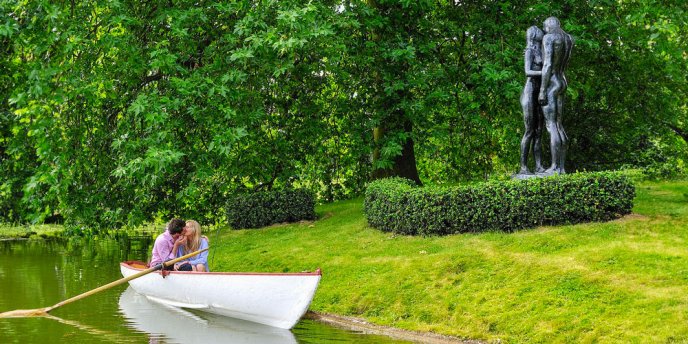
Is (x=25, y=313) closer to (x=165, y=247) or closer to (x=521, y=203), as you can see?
(x=165, y=247)

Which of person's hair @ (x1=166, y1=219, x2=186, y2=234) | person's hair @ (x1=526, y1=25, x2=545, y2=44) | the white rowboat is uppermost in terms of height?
person's hair @ (x1=526, y1=25, x2=545, y2=44)

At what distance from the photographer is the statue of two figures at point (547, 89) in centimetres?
1852

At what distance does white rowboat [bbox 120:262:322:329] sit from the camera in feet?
44.3

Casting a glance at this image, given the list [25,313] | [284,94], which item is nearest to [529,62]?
[284,94]

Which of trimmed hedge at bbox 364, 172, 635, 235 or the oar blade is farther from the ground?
trimmed hedge at bbox 364, 172, 635, 235

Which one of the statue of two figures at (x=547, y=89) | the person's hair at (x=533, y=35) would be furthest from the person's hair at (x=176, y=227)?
the person's hair at (x=533, y=35)

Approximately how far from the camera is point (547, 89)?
18.7 m

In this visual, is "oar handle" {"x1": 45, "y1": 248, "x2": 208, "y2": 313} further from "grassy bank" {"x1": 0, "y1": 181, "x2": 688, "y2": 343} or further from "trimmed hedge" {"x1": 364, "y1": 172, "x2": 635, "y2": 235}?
"trimmed hedge" {"x1": 364, "y1": 172, "x2": 635, "y2": 235}

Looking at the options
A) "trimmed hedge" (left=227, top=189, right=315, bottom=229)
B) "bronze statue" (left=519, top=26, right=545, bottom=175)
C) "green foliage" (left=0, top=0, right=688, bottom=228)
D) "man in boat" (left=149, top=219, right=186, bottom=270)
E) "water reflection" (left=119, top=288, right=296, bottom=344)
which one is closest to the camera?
"water reflection" (left=119, top=288, right=296, bottom=344)

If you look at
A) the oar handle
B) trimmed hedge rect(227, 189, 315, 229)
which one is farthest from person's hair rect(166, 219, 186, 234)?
trimmed hedge rect(227, 189, 315, 229)

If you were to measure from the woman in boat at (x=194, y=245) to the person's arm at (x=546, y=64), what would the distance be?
798cm

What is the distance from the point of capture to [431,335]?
1334 cm

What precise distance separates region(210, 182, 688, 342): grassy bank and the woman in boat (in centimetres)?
228

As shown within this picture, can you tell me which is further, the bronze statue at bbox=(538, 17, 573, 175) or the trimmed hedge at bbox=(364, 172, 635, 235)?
the bronze statue at bbox=(538, 17, 573, 175)
